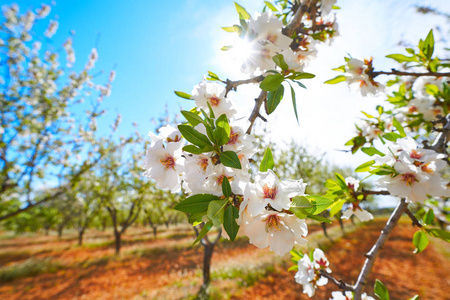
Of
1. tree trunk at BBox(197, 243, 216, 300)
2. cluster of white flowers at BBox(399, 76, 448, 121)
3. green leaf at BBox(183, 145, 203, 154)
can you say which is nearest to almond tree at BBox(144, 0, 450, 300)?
green leaf at BBox(183, 145, 203, 154)

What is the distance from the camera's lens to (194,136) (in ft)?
2.50

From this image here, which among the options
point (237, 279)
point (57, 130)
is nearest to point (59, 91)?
point (57, 130)

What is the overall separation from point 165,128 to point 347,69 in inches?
52.6

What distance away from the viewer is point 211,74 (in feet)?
3.57

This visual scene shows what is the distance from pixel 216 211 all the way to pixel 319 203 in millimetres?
390

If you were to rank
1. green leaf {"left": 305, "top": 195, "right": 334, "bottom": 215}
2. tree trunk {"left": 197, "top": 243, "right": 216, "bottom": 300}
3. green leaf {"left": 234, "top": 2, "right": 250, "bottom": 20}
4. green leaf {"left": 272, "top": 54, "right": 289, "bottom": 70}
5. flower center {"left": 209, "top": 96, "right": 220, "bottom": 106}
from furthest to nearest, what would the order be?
tree trunk {"left": 197, "top": 243, "right": 216, "bottom": 300} → green leaf {"left": 234, "top": 2, "right": 250, "bottom": 20} → flower center {"left": 209, "top": 96, "right": 220, "bottom": 106} → green leaf {"left": 272, "top": 54, "right": 289, "bottom": 70} → green leaf {"left": 305, "top": 195, "right": 334, "bottom": 215}

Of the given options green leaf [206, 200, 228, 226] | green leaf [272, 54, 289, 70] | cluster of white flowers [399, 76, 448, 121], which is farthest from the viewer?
cluster of white flowers [399, 76, 448, 121]

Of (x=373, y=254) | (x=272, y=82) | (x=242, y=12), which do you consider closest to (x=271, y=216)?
(x=272, y=82)

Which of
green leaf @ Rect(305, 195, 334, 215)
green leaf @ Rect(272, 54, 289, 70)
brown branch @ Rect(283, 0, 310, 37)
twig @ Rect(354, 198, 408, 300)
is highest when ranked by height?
brown branch @ Rect(283, 0, 310, 37)

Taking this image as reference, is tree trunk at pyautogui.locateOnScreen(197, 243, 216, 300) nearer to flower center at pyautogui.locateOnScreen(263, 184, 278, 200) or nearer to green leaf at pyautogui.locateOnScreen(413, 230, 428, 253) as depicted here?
green leaf at pyautogui.locateOnScreen(413, 230, 428, 253)

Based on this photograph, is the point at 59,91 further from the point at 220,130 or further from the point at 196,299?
the point at 196,299

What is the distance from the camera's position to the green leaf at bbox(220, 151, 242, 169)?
719 mm

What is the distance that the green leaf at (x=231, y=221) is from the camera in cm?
68

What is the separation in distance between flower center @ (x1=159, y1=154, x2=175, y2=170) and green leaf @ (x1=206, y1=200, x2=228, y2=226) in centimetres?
32
